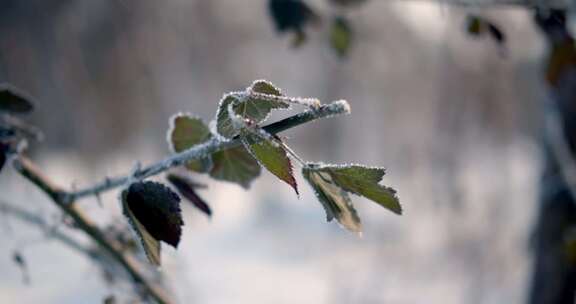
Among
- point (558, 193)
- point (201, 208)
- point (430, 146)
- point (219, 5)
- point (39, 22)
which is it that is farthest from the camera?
point (430, 146)

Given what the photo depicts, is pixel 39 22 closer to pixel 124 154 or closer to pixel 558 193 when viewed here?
pixel 124 154

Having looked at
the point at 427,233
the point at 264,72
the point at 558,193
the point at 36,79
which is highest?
the point at 264,72

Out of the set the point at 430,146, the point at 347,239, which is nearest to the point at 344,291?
the point at 347,239

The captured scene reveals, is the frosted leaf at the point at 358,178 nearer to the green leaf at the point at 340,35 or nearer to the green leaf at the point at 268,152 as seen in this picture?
the green leaf at the point at 268,152

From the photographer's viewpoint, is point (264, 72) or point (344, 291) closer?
point (344, 291)

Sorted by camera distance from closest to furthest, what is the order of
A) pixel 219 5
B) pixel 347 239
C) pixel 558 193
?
1. pixel 558 193
2. pixel 219 5
3. pixel 347 239

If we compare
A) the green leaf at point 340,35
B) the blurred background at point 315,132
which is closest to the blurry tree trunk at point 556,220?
the green leaf at point 340,35

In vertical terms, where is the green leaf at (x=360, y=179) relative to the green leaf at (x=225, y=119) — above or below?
below
